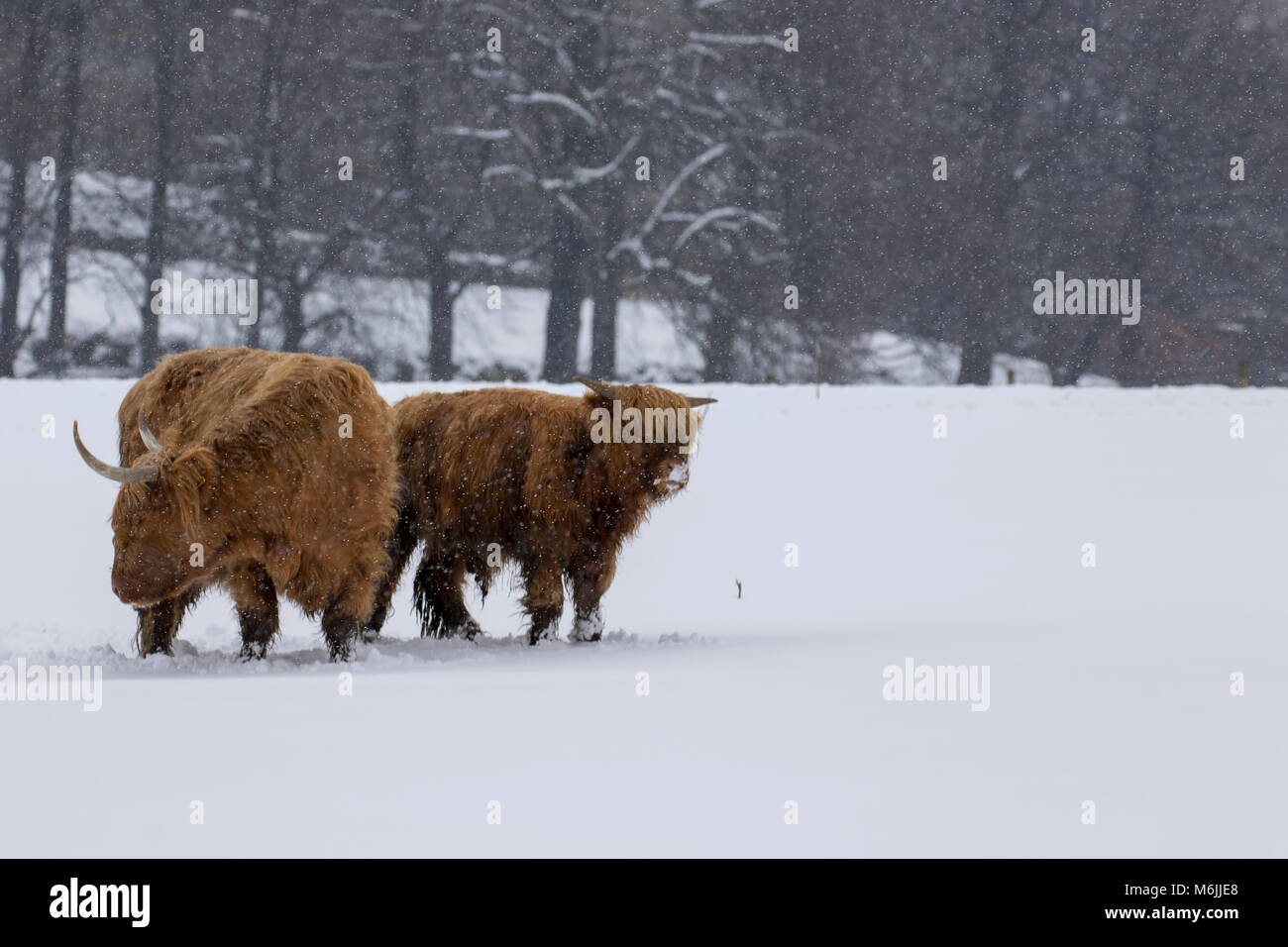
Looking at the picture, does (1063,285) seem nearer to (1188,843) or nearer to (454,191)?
(454,191)

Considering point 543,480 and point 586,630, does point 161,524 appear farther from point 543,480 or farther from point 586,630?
point 586,630

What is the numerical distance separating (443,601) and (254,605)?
153 centimetres

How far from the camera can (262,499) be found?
23.4 feet

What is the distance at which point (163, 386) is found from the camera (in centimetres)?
819

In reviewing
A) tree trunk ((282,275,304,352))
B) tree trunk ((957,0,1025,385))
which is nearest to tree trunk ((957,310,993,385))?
tree trunk ((957,0,1025,385))

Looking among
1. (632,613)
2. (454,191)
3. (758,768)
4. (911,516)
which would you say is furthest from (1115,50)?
(758,768)

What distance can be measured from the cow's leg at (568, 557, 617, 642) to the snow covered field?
26 cm

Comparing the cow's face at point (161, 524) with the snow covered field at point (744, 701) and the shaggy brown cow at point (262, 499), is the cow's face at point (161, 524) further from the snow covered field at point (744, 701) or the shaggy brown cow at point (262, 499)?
the snow covered field at point (744, 701)

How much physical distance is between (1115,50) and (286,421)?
1861 centimetres
